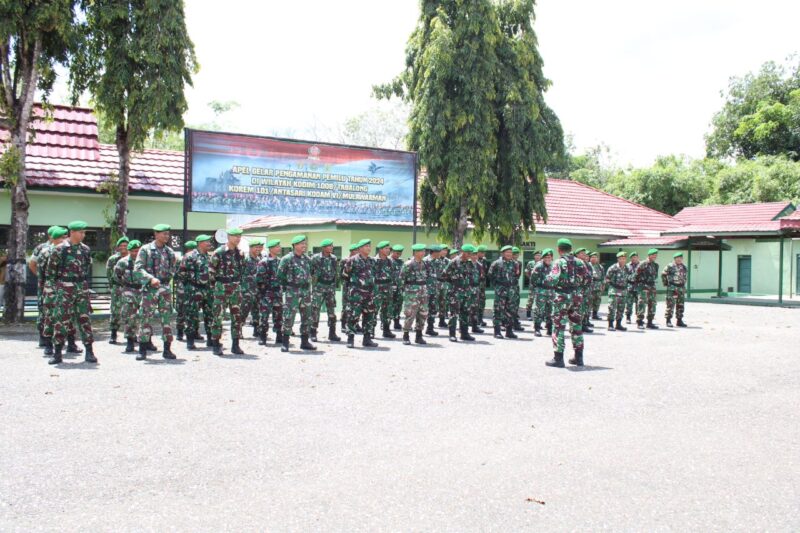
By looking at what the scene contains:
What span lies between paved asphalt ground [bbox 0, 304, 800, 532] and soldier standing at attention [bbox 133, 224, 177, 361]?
37 cm

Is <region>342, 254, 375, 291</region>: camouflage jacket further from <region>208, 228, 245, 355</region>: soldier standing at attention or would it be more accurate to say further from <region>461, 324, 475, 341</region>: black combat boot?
<region>208, 228, 245, 355</region>: soldier standing at attention

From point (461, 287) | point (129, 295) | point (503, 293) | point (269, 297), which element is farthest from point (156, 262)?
point (503, 293)

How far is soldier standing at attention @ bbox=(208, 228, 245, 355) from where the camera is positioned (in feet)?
36.0

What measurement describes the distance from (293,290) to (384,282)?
277cm

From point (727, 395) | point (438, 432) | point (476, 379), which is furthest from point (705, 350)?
point (438, 432)

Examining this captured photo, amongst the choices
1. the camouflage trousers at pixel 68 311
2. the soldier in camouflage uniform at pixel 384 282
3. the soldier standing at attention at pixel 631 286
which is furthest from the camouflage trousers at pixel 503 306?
the camouflage trousers at pixel 68 311

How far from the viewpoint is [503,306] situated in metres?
14.3

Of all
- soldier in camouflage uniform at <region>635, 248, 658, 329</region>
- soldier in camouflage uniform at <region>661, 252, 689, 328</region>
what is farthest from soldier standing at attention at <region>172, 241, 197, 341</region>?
soldier in camouflage uniform at <region>661, 252, 689, 328</region>

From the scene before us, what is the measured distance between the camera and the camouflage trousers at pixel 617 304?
53.0 ft

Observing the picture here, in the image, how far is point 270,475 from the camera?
511 centimetres

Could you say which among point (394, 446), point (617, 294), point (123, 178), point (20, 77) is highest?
point (20, 77)

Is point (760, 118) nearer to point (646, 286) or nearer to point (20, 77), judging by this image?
point (646, 286)

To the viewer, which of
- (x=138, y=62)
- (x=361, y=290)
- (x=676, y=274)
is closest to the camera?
(x=361, y=290)

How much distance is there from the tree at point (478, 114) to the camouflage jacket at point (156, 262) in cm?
1119
